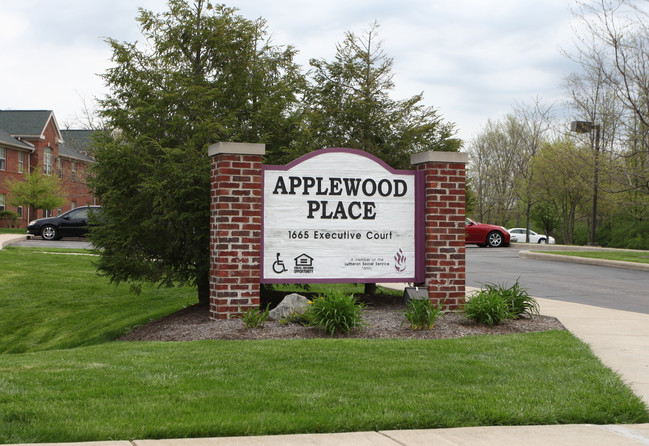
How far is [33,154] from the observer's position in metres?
47.6

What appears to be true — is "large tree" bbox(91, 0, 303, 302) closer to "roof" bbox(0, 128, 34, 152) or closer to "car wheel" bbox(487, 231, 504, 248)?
"car wheel" bbox(487, 231, 504, 248)

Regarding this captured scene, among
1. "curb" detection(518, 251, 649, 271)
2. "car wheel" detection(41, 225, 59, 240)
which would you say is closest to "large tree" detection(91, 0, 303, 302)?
"curb" detection(518, 251, 649, 271)

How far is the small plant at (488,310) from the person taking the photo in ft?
28.9

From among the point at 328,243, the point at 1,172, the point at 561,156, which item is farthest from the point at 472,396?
the point at 1,172

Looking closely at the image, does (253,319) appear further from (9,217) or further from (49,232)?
(9,217)

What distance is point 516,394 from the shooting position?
17.6 ft

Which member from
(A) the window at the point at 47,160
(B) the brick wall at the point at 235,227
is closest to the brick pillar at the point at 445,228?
(B) the brick wall at the point at 235,227

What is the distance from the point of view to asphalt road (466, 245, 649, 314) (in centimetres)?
1303

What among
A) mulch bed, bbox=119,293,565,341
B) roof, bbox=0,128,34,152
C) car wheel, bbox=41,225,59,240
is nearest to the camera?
mulch bed, bbox=119,293,565,341

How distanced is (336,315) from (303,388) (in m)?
2.89

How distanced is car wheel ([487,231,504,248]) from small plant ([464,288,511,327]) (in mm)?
22879

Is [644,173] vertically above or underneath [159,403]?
above

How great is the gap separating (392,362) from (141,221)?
5.18 metres

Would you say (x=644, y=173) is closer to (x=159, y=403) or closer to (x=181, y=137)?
(x=181, y=137)
